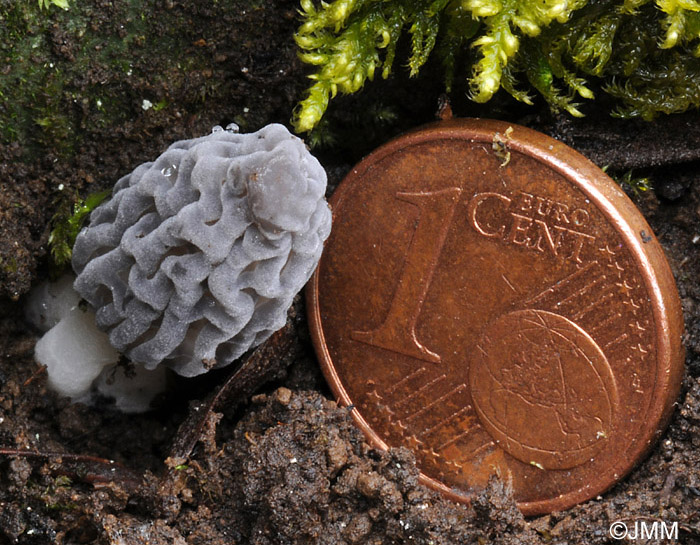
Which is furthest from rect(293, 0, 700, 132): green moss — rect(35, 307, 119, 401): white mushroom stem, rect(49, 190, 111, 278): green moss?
rect(35, 307, 119, 401): white mushroom stem

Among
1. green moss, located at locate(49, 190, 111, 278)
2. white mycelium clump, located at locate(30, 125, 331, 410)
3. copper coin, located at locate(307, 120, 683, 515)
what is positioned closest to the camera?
white mycelium clump, located at locate(30, 125, 331, 410)

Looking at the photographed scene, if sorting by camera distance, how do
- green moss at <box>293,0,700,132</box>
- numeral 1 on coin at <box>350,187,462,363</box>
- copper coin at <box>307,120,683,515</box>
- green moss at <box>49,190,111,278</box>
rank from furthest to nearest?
green moss at <box>49,190,111,278</box> → numeral 1 on coin at <box>350,187,462,363</box> → copper coin at <box>307,120,683,515</box> → green moss at <box>293,0,700,132</box>

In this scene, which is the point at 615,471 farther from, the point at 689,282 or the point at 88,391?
the point at 88,391

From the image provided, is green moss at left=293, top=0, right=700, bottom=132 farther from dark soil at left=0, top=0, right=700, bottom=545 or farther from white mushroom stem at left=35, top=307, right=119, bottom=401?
white mushroom stem at left=35, top=307, right=119, bottom=401

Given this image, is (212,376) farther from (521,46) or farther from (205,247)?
(521,46)

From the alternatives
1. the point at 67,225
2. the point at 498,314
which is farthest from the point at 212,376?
the point at 498,314
